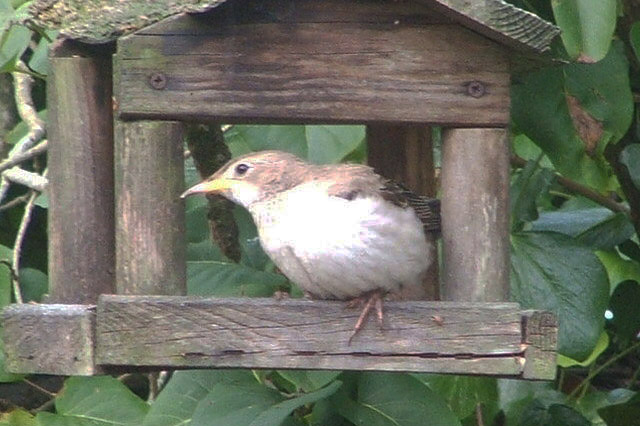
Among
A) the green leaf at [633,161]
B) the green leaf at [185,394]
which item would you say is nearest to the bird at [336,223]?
the green leaf at [185,394]

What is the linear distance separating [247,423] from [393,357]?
0.57 metres

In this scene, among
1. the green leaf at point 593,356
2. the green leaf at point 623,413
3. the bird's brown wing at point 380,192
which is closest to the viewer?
the bird's brown wing at point 380,192

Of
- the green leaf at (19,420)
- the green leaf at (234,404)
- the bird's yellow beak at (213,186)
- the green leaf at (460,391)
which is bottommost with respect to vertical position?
the green leaf at (460,391)

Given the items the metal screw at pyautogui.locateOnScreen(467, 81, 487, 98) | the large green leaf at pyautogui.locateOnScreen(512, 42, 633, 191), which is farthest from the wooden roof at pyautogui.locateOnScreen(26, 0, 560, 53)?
the large green leaf at pyautogui.locateOnScreen(512, 42, 633, 191)

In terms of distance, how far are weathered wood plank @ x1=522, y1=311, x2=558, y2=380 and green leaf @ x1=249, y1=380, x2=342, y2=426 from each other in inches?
26.2

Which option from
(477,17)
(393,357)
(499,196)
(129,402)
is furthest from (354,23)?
(129,402)

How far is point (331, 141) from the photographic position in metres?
3.96

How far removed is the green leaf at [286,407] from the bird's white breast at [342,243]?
30cm

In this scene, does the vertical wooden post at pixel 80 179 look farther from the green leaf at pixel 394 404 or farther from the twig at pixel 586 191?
the twig at pixel 586 191

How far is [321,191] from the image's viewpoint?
330cm

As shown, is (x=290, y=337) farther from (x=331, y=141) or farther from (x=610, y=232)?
(x=610, y=232)

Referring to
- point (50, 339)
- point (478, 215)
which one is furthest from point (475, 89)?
point (50, 339)

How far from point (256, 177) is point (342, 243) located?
413 mm

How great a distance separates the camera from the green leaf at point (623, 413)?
15.3 ft
